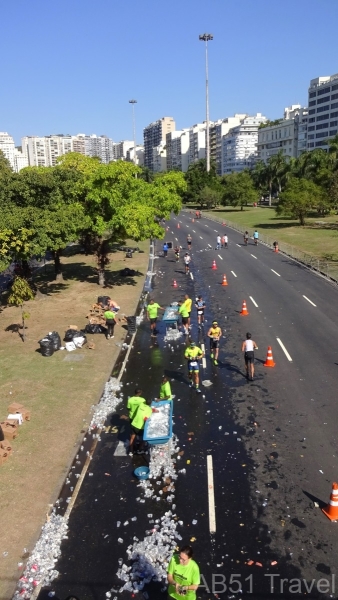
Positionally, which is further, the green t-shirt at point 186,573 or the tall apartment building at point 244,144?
the tall apartment building at point 244,144

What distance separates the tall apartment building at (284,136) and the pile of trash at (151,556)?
159 m

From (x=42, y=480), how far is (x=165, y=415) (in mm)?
3321

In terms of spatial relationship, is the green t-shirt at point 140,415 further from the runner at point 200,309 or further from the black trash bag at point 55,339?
the runner at point 200,309

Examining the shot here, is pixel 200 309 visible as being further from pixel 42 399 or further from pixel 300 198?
pixel 300 198

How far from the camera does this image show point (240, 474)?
10906 millimetres

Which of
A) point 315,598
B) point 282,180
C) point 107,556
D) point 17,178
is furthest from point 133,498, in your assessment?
point 282,180

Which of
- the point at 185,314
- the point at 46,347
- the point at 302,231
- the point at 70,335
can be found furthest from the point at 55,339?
the point at 302,231

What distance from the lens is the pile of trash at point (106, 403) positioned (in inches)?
536

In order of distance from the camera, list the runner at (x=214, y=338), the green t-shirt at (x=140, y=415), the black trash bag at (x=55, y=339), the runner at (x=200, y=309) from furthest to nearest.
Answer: the runner at (x=200, y=309)
the black trash bag at (x=55, y=339)
the runner at (x=214, y=338)
the green t-shirt at (x=140, y=415)

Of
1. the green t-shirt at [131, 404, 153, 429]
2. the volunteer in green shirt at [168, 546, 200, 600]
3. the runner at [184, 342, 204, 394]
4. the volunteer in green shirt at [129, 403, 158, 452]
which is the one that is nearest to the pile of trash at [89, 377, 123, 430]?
the volunteer in green shirt at [129, 403, 158, 452]

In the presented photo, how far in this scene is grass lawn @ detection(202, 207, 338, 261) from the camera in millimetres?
45694

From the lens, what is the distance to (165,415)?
1218 cm

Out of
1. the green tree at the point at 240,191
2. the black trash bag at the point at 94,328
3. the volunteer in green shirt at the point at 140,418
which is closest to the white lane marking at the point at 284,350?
the black trash bag at the point at 94,328

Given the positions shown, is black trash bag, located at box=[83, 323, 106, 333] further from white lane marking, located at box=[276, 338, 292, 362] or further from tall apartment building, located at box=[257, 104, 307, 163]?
tall apartment building, located at box=[257, 104, 307, 163]
